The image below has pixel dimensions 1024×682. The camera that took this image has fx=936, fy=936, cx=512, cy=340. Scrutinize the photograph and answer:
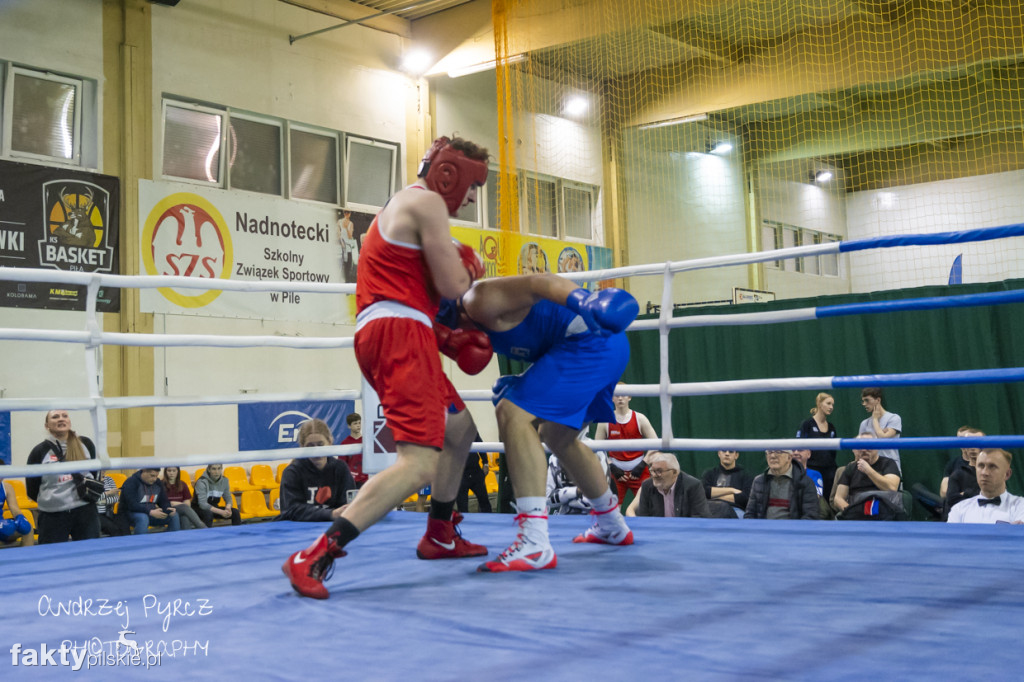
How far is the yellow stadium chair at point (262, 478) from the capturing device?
30.6 feet

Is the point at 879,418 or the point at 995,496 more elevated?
the point at 879,418

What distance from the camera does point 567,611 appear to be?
1791mm

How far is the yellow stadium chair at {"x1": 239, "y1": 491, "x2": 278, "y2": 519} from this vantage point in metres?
8.90

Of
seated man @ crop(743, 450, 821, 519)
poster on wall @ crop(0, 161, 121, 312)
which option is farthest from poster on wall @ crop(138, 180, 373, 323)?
seated man @ crop(743, 450, 821, 519)

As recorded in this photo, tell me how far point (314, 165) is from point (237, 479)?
364cm

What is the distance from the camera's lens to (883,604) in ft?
5.82

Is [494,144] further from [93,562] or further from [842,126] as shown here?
[93,562]

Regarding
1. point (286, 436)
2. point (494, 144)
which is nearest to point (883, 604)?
point (286, 436)

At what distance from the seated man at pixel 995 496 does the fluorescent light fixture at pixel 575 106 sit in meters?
8.26

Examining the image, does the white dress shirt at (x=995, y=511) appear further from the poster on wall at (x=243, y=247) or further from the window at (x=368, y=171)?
the window at (x=368, y=171)

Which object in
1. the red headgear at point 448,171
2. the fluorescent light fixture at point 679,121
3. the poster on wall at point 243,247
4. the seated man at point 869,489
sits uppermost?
the fluorescent light fixture at point 679,121

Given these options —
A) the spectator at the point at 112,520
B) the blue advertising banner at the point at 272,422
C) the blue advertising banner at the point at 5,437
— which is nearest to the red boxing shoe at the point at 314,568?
the spectator at the point at 112,520

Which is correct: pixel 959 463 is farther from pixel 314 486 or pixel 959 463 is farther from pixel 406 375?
pixel 406 375

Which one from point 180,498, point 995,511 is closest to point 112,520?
point 180,498
